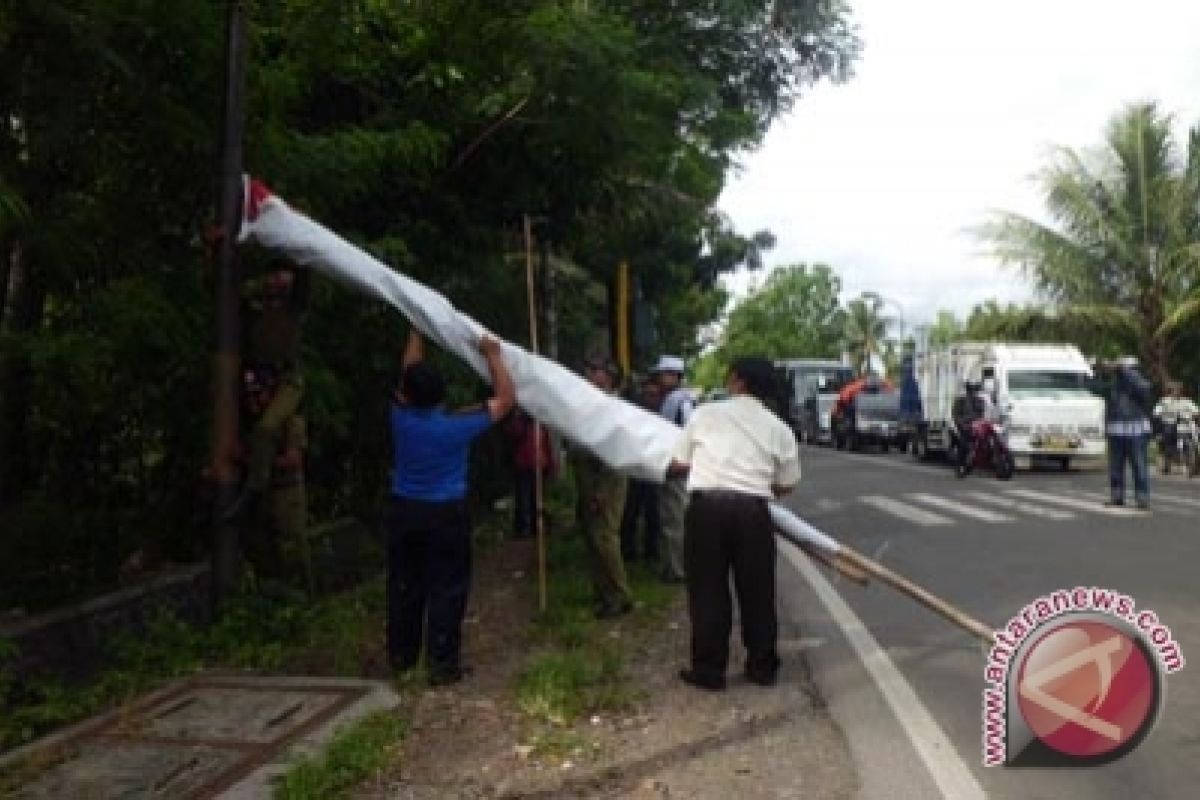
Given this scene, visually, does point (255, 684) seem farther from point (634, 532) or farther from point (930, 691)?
point (634, 532)

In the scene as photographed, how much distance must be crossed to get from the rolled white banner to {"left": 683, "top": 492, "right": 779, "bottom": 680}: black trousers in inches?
6.6

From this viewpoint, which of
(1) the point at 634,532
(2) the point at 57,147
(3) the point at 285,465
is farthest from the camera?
(1) the point at 634,532

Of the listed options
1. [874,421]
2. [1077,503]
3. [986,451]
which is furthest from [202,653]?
[874,421]

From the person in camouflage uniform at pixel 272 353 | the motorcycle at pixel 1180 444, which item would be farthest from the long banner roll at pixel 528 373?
the motorcycle at pixel 1180 444

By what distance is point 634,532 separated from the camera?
11.8 m

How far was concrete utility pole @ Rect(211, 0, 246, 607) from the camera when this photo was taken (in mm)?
6969

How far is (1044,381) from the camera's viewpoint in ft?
84.6

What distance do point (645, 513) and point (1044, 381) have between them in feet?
54.1

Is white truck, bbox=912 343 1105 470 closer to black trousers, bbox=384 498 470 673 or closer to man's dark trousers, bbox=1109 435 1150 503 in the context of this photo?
man's dark trousers, bbox=1109 435 1150 503

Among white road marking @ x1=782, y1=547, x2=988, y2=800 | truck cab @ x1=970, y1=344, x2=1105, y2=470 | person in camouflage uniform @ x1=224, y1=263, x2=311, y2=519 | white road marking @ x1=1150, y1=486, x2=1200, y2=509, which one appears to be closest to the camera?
white road marking @ x1=782, y1=547, x2=988, y2=800

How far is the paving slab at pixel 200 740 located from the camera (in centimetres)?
526

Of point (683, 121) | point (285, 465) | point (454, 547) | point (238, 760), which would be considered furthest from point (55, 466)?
point (683, 121)

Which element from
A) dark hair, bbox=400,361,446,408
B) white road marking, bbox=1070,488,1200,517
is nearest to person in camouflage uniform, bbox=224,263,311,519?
dark hair, bbox=400,361,446,408

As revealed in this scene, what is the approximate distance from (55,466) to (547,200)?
508cm
